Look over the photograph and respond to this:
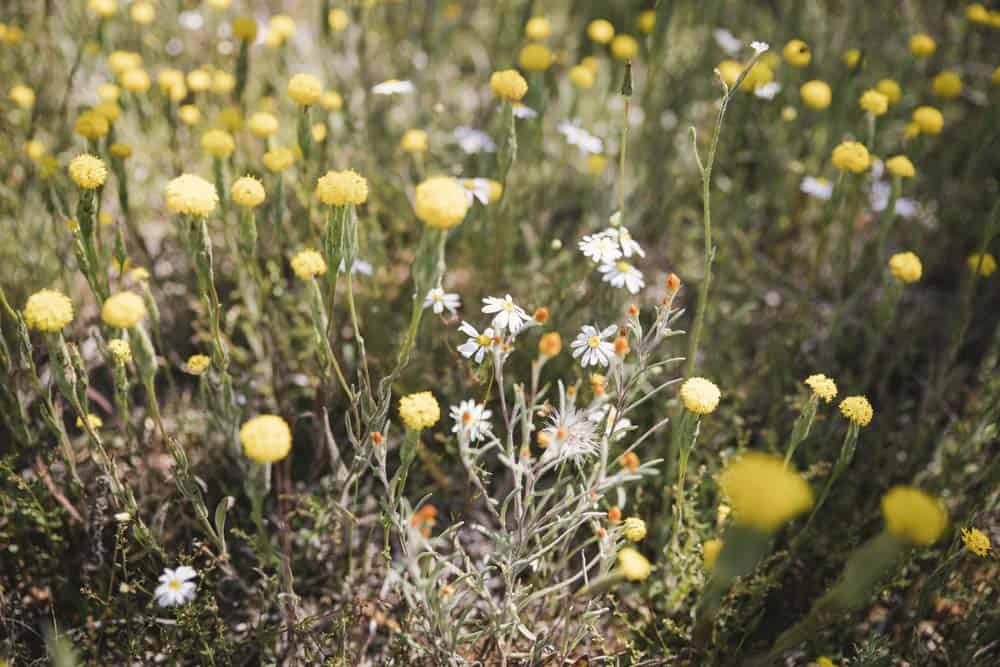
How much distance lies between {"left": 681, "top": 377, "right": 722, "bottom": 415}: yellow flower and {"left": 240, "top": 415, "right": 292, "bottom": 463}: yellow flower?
0.88 m

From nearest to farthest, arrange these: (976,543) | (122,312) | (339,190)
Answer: (122,312), (339,190), (976,543)

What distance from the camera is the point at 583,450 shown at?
5.29 ft

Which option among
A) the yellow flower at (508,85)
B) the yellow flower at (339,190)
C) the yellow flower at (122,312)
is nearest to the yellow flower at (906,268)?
the yellow flower at (508,85)

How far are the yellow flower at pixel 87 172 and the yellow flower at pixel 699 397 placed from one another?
1490 millimetres

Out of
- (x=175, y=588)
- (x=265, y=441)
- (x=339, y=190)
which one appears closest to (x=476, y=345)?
(x=339, y=190)

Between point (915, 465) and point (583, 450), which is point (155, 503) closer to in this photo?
point (583, 450)

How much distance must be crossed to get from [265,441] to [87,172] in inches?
34.1

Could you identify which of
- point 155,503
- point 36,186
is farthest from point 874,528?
point 36,186

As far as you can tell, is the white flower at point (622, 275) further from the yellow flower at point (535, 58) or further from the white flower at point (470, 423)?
the yellow flower at point (535, 58)

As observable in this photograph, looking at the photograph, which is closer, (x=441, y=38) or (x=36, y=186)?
(x=36, y=186)

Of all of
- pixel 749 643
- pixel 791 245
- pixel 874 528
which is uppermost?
pixel 791 245

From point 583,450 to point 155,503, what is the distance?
1354 mm

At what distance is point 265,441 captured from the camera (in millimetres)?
1415

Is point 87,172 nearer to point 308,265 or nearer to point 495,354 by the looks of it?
point 308,265
